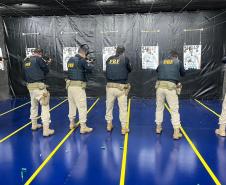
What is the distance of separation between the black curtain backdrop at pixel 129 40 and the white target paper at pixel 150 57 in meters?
0.17

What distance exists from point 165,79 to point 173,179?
224cm

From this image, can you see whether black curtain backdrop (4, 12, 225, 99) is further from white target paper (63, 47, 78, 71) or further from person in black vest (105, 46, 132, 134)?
person in black vest (105, 46, 132, 134)

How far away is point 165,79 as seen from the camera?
17.0ft

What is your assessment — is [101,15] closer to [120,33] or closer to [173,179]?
[120,33]

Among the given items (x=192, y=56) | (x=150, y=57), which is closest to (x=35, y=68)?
(x=150, y=57)

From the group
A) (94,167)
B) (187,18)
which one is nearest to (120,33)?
(187,18)

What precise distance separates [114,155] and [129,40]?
620 cm

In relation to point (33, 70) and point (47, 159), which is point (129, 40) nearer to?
point (33, 70)

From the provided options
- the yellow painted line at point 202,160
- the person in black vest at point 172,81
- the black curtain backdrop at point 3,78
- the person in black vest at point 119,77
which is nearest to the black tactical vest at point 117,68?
the person in black vest at point 119,77

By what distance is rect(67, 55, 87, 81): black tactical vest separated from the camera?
5.51m

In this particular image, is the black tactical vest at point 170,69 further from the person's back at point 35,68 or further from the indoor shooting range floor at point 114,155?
the person's back at point 35,68

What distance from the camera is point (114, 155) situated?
14.8ft

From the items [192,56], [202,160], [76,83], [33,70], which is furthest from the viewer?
[192,56]

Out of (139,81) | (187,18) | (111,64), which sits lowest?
(139,81)
